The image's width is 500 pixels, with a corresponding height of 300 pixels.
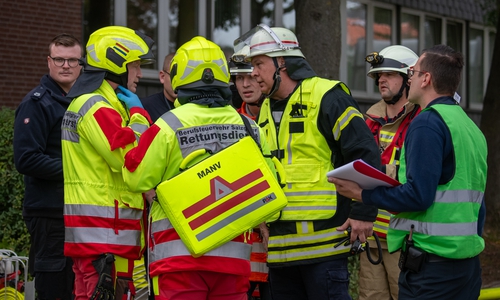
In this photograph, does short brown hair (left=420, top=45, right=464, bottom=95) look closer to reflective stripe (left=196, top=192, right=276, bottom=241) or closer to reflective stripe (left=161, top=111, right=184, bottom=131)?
reflective stripe (left=196, top=192, right=276, bottom=241)

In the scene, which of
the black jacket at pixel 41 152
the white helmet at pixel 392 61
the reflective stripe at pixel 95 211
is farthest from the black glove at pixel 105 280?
the white helmet at pixel 392 61

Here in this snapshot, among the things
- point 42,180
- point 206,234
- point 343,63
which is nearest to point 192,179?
point 206,234

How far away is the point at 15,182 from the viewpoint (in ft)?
25.0

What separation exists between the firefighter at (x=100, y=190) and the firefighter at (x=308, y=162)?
35.7 inches

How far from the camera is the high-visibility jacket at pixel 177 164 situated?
163 inches

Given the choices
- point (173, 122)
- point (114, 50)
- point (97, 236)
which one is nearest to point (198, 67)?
point (173, 122)

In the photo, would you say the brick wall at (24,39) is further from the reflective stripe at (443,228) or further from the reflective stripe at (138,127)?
the reflective stripe at (443,228)

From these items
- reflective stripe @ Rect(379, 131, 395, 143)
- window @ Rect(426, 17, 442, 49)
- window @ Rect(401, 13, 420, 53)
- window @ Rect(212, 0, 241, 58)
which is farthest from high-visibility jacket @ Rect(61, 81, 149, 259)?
window @ Rect(426, 17, 442, 49)

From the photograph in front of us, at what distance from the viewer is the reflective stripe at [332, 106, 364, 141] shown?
16.1 feet

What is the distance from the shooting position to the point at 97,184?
4.76m

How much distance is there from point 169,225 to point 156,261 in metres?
0.21

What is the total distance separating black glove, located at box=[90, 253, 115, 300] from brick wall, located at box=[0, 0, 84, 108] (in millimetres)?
6828

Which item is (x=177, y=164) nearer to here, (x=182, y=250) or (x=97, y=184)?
(x=182, y=250)

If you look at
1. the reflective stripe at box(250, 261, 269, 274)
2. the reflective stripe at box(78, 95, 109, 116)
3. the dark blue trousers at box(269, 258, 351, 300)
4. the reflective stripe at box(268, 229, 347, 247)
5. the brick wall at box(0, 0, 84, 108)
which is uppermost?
the brick wall at box(0, 0, 84, 108)
